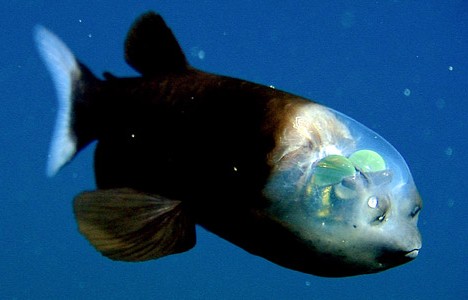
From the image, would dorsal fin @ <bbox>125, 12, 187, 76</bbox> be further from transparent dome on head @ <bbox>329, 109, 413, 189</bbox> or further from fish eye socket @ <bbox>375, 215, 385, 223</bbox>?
fish eye socket @ <bbox>375, 215, 385, 223</bbox>

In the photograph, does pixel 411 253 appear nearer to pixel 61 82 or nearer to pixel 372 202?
pixel 372 202

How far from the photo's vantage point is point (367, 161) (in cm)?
189

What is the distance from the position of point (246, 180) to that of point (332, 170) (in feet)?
1.01

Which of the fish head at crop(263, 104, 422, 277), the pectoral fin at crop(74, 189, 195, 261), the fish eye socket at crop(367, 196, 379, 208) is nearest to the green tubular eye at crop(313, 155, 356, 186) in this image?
the fish head at crop(263, 104, 422, 277)

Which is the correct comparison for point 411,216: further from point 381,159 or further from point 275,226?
point 275,226

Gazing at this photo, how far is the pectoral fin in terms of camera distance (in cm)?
204

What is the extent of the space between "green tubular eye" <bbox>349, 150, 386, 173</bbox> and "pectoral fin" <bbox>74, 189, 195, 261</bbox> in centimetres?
68

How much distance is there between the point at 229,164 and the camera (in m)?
1.97

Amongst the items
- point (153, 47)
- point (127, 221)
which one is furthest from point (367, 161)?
point (153, 47)

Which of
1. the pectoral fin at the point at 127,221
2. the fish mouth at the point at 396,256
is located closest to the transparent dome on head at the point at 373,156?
the fish mouth at the point at 396,256

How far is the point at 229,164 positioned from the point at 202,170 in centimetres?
11

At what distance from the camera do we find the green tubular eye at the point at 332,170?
1.82 meters

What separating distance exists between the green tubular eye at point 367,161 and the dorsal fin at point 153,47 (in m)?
0.94

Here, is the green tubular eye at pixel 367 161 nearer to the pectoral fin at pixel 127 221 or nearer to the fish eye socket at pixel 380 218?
the fish eye socket at pixel 380 218
